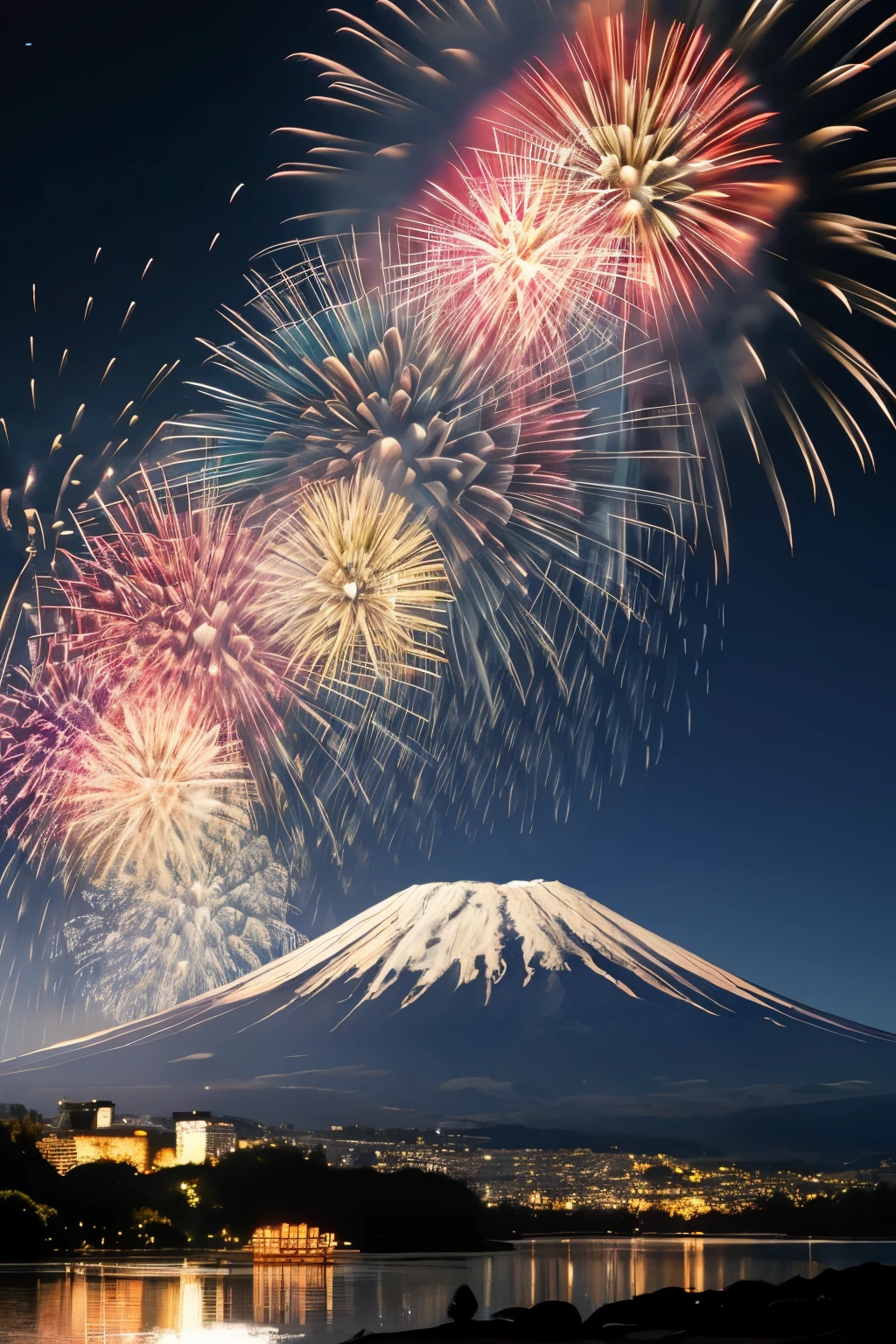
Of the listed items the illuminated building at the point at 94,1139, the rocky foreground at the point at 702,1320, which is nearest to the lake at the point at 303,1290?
the rocky foreground at the point at 702,1320

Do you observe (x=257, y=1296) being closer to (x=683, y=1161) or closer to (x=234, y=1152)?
(x=234, y=1152)

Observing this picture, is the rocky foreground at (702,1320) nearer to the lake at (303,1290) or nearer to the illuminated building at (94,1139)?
the lake at (303,1290)

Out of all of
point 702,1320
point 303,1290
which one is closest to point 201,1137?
point 303,1290

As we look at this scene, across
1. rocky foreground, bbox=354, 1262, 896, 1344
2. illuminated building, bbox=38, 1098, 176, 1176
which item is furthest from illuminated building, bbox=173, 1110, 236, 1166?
rocky foreground, bbox=354, 1262, 896, 1344

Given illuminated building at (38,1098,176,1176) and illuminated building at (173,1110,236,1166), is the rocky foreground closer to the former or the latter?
illuminated building at (38,1098,176,1176)

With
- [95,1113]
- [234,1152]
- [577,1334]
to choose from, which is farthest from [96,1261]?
[577,1334]

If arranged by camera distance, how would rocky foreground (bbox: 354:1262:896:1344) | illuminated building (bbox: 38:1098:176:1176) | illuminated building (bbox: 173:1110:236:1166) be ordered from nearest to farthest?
rocky foreground (bbox: 354:1262:896:1344) → illuminated building (bbox: 38:1098:176:1176) → illuminated building (bbox: 173:1110:236:1166)

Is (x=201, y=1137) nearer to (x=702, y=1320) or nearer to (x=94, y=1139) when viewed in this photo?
(x=94, y=1139)
